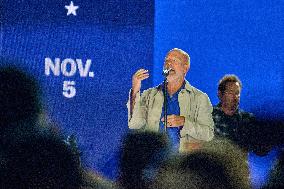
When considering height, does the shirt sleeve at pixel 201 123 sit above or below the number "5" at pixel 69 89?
below

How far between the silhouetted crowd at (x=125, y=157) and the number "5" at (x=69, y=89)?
118mm

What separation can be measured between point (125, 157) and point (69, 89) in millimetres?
377

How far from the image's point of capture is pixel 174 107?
9.23 feet

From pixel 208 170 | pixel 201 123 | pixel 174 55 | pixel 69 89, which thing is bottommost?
pixel 208 170

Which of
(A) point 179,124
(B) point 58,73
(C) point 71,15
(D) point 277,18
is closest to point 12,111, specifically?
(B) point 58,73

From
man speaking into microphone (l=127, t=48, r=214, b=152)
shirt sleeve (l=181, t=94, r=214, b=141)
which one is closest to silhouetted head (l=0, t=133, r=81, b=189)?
man speaking into microphone (l=127, t=48, r=214, b=152)

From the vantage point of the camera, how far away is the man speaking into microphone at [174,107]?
2.80 metres

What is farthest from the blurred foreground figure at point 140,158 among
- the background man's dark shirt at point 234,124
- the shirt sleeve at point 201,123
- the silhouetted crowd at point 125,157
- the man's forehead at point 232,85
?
the man's forehead at point 232,85

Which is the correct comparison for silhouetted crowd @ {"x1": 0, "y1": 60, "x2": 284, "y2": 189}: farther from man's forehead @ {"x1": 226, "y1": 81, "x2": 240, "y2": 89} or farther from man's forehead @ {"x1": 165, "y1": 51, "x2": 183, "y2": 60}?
man's forehead @ {"x1": 165, "y1": 51, "x2": 183, "y2": 60}

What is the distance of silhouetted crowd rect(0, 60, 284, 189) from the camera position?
109 inches

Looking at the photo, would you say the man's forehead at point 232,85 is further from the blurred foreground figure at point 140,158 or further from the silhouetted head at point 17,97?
the silhouetted head at point 17,97

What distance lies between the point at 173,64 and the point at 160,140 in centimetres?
33

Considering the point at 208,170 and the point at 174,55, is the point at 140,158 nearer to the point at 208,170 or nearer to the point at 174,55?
the point at 208,170

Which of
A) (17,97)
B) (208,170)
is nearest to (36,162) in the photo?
(17,97)
